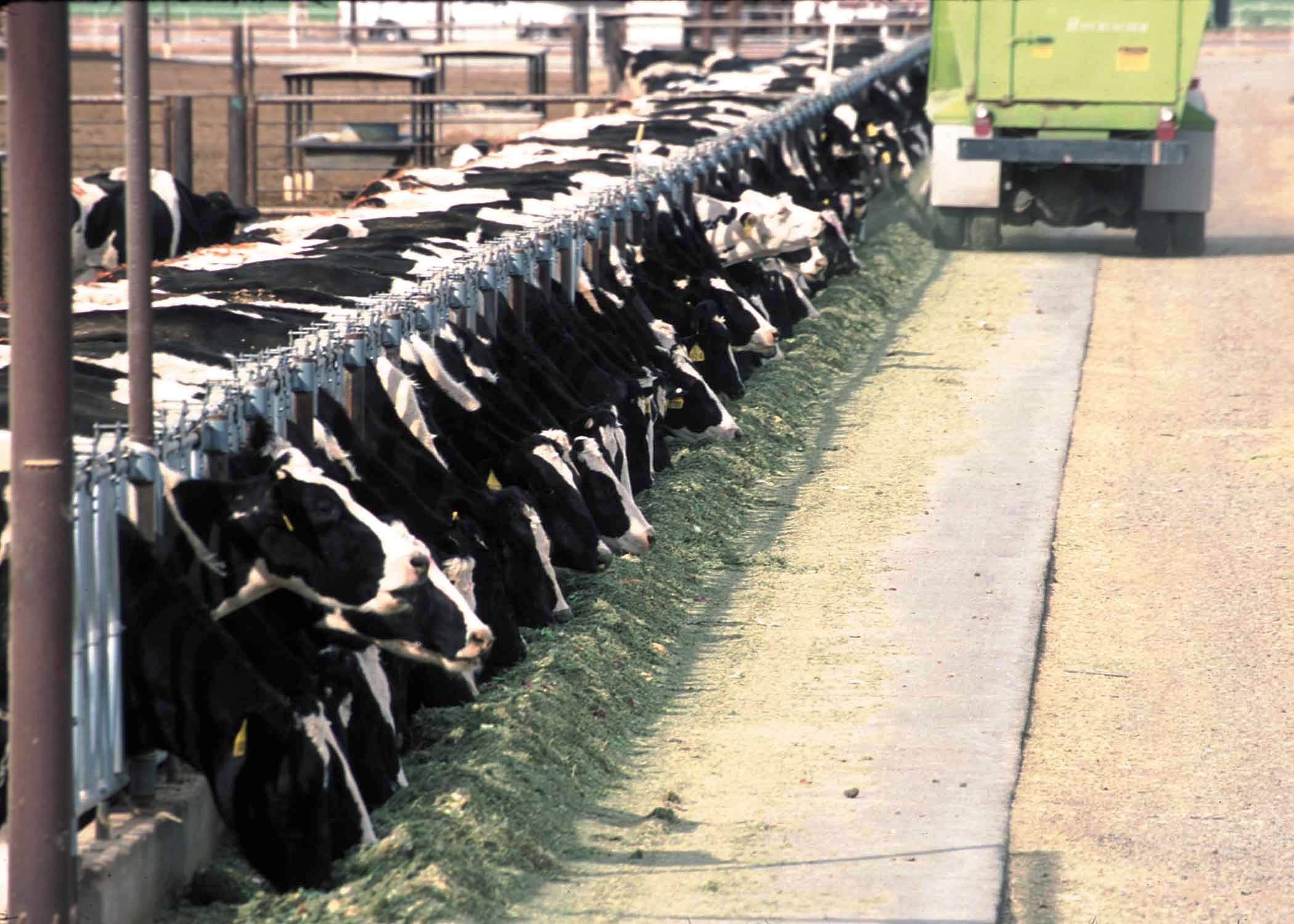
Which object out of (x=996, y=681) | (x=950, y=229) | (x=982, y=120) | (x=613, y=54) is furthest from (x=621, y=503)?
(x=613, y=54)

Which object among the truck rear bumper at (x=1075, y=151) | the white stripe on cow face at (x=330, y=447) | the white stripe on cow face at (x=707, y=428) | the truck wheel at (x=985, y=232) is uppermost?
the truck rear bumper at (x=1075, y=151)

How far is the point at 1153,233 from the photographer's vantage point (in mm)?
16812

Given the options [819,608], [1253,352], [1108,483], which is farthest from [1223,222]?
[819,608]

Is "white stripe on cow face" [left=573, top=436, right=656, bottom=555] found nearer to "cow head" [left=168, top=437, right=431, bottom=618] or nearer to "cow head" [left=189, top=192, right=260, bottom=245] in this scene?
"cow head" [left=168, top=437, right=431, bottom=618]

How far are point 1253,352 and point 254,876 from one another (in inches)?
363

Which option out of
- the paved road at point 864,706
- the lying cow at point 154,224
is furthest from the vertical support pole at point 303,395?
the lying cow at point 154,224

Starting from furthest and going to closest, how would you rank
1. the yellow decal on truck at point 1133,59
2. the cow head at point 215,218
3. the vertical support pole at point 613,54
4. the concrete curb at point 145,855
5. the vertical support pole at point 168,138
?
1. the vertical support pole at point 613,54
2. the vertical support pole at point 168,138
3. the yellow decal on truck at point 1133,59
4. the cow head at point 215,218
5. the concrete curb at point 145,855

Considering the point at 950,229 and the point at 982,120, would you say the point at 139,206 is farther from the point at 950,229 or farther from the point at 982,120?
the point at 950,229

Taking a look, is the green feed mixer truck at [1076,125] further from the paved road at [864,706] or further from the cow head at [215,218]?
the cow head at [215,218]

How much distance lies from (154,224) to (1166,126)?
8.66 m

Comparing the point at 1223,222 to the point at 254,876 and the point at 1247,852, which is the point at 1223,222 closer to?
the point at 1247,852

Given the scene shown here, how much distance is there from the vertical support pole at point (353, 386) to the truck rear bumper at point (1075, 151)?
10937mm

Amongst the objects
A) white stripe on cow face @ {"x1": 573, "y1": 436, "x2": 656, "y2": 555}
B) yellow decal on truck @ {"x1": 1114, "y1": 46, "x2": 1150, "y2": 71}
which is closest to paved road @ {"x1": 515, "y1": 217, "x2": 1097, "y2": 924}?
white stripe on cow face @ {"x1": 573, "y1": 436, "x2": 656, "y2": 555}

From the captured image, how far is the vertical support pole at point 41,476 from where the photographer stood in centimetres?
350
